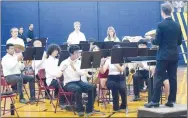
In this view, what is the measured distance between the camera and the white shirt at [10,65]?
7785mm

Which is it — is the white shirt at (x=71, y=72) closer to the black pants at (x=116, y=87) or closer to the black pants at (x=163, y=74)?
the black pants at (x=116, y=87)

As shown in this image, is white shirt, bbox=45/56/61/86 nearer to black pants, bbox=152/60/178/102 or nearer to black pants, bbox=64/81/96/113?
black pants, bbox=64/81/96/113

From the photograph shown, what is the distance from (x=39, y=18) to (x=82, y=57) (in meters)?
8.92

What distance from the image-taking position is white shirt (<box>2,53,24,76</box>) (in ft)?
25.5

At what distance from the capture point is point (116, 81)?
6996mm

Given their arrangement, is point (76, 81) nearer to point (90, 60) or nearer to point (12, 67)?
point (90, 60)

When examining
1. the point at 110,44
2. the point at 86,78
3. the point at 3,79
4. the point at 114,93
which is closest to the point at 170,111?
the point at 114,93

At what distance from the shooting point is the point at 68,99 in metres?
7.51

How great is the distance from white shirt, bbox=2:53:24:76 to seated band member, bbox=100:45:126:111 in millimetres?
1928

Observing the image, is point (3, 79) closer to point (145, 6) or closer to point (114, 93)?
point (114, 93)

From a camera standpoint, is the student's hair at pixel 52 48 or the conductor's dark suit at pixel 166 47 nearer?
the conductor's dark suit at pixel 166 47

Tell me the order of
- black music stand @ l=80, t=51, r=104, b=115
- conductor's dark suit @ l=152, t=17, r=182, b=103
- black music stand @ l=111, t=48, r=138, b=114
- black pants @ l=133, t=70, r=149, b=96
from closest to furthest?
conductor's dark suit @ l=152, t=17, r=182, b=103 → black music stand @ l=80, t=51, r=104, b=115 → black music stand @ l=111, t=48, r=138, b=114 → black pants @ l=133, t=70, r=149, b=96

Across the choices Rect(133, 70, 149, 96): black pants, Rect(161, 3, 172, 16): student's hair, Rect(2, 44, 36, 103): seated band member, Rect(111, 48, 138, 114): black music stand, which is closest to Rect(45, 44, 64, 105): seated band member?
Rect(2, 44, 36, 103): seated band member

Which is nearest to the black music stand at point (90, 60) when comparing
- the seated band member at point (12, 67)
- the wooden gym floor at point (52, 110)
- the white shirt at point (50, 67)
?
the wooden gym floor at point (52, 110)
